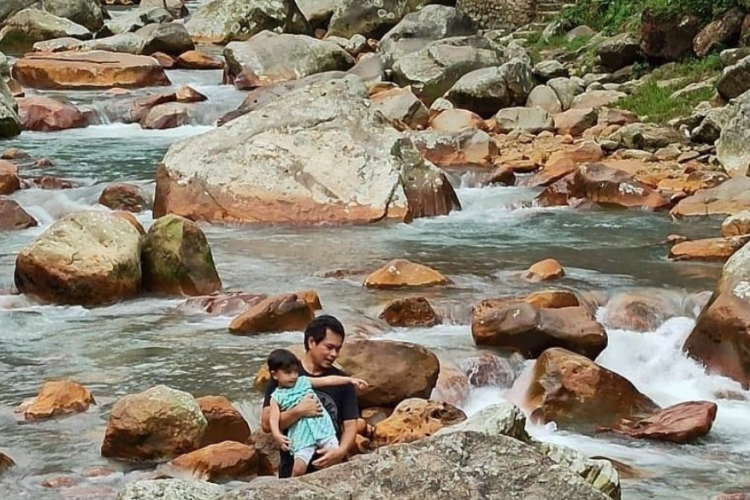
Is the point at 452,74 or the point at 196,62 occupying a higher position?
the point at 452,74

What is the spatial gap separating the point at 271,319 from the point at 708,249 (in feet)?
13.3

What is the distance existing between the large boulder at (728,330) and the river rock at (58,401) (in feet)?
12.2

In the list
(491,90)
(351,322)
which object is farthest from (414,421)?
(491,90)

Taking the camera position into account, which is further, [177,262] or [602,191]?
Result: [602,191]

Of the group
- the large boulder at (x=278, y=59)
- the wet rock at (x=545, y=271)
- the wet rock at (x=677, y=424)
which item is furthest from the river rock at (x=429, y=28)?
the wet rock at (x=677, y=424)

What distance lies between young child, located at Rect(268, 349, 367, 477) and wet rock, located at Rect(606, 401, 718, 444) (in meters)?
2.48

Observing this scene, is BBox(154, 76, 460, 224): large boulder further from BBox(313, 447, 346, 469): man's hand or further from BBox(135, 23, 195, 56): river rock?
BBox(135, 23, 195, 56): river rock

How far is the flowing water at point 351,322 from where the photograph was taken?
6.55 metres

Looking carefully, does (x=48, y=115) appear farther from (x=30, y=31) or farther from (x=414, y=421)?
(x=414, y=421)

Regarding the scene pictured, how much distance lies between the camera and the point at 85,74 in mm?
20844

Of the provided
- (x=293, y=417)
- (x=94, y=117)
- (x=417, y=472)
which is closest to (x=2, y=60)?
(x=94, y=117)

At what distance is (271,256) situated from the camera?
427 inches

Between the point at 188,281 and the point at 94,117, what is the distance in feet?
31.3

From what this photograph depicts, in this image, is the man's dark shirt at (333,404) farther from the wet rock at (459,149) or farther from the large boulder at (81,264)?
the wet rock at (459,149)
